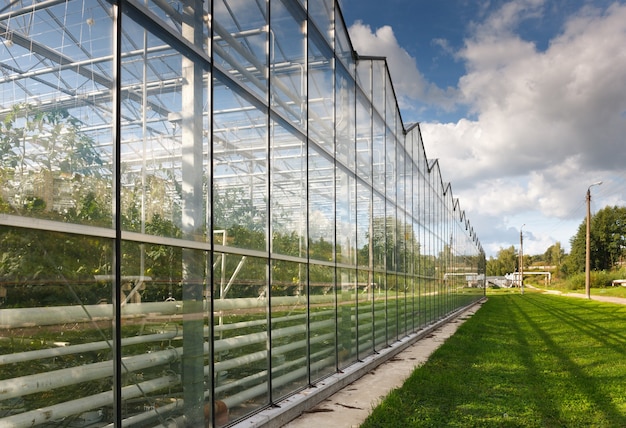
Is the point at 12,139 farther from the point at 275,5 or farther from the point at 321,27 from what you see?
the point at 321,27

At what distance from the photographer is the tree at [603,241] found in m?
91.3

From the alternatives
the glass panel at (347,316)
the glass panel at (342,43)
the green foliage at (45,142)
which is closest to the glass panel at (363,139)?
the glass panel at (342,43)

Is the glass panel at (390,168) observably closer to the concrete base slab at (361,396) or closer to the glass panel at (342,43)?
the glass panel at (342,43)

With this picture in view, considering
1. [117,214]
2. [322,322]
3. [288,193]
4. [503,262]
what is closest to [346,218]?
[322,322]

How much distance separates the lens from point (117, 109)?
386 cm

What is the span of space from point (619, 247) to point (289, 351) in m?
98.9

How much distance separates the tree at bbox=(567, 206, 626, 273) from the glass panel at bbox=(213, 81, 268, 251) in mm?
94189

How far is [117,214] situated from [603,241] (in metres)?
101

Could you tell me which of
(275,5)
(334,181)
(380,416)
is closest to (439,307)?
(334,181)

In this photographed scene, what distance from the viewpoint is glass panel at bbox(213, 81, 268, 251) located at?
5.30 metres

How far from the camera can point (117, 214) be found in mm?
3791

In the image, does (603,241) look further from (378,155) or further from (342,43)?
(342,43)

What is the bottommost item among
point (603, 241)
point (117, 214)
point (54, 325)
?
point (54, 325)

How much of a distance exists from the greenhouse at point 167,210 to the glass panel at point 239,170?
2 centimetres
